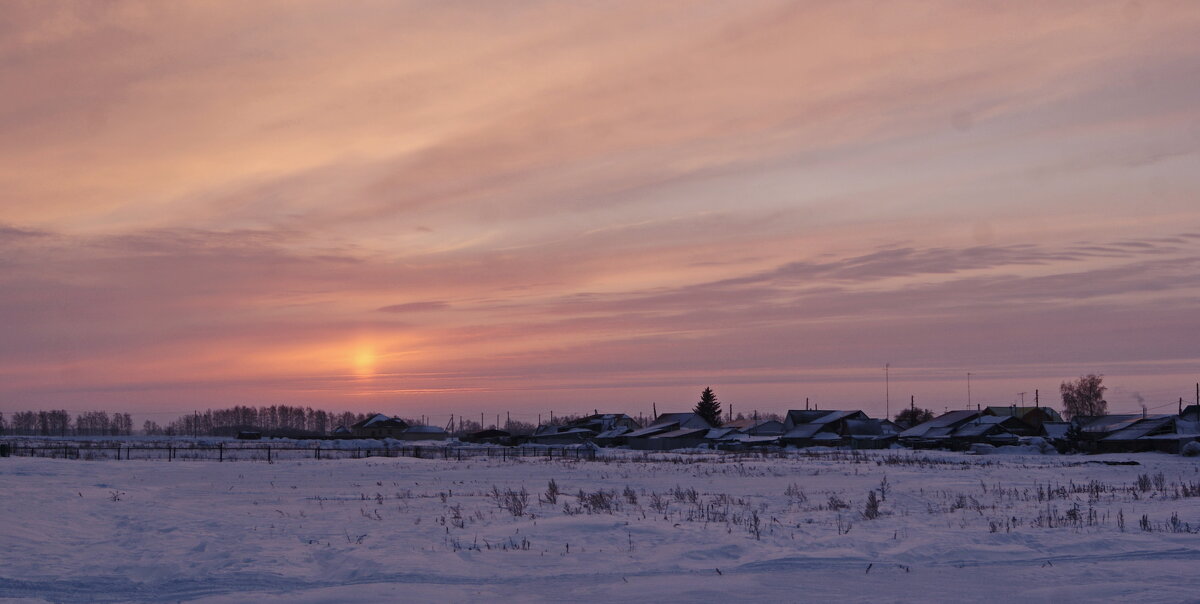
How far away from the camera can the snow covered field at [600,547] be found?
12.6 meters

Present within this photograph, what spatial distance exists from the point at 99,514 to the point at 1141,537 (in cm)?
2131

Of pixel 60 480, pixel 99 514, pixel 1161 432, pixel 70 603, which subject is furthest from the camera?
pixel 1161 432

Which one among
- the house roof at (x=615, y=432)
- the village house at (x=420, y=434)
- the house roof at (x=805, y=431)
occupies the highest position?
the house roof at (x=805, y=431)

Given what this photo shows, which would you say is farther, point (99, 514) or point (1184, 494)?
point (1184, 494)

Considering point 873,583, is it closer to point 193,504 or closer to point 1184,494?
point 1184,494

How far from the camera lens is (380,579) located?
13.6 meters

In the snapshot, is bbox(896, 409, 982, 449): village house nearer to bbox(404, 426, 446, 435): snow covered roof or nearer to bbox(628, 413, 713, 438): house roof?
bbox(628, 413, 713, 438): house roof

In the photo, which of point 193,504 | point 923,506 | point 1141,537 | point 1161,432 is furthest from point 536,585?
point 1161,432

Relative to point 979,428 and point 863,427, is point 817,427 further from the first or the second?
point 979,428

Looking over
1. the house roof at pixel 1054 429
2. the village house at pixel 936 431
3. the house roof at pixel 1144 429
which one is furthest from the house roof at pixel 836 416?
the house roof at pixel 1144 429

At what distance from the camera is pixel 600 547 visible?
54.4 feet

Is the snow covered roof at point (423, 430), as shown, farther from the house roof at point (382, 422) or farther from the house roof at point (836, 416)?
the house roof at point (836, 416)

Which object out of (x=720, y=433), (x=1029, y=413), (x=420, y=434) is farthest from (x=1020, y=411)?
(x=420, y=434)

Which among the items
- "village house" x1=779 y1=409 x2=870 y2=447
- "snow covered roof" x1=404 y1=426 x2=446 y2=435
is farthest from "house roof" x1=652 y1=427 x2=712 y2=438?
"snow covered roof" x1=404 y1=426 x2=446 y2=435
